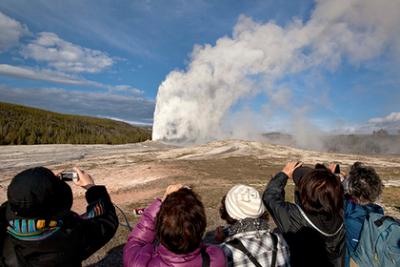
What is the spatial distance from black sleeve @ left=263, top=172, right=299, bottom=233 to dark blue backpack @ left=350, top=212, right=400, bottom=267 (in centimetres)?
60

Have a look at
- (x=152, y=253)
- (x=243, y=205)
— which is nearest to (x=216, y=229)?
(x=243, y=205)

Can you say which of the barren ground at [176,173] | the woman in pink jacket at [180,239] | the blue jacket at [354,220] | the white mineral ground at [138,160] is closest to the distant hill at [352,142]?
the white mineral ground at [138,160]

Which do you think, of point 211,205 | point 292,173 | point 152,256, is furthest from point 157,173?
point 152,256

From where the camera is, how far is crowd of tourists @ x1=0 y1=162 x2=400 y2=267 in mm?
1955

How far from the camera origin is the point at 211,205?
9922mm

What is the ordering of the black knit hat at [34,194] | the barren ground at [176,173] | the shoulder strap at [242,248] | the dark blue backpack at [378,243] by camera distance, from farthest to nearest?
the barren ground at [176,173], the dark blue backpack at [378,243], the shoulder strap at [242,248], the black knit hat at [34,194]

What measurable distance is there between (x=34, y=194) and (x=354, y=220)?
8.31 feet

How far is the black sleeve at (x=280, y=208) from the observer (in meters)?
2.78

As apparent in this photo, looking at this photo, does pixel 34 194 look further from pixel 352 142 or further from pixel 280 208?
pixel 352 142

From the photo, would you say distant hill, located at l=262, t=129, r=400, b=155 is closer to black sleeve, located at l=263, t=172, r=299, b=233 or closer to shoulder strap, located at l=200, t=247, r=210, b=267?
black sleeve, located at l=263, t=172, r=299, b=233

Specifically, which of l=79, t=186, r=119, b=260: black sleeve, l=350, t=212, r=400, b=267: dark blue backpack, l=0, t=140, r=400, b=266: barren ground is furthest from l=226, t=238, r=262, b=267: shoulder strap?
l=0, t=140, r=400, b=266: barren ground

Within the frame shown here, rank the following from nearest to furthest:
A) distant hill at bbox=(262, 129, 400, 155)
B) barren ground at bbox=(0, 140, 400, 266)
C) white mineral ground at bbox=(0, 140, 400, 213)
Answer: barren ground at bbox=(0, 140, 400, 266)
white mineral ground at bbox=(0, 140, 400, 213)
distant hill at bbox=(262, 129, 400, 155)

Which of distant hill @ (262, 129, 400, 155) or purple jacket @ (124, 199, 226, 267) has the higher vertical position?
distant hill @ (262, 129, 400, 155)

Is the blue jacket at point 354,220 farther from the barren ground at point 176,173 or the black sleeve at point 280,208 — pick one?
the barren ground at point 176,173
